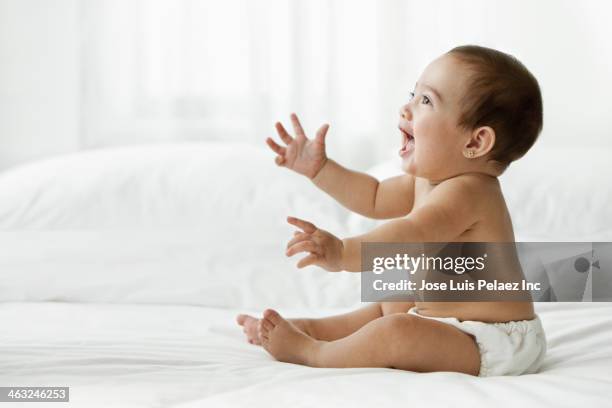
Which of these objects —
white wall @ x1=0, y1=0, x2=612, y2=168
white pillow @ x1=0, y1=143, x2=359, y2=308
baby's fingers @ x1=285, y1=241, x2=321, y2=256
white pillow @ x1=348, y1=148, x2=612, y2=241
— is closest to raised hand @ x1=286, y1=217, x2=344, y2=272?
baby's fingers @ x1=285, y1=241, x2=321, y2=256

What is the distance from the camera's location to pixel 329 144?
2.40 meters

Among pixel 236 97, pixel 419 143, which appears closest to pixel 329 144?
pixel 236 97

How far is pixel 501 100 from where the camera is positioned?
1.06 meters

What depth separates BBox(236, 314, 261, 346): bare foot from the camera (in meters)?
1.17

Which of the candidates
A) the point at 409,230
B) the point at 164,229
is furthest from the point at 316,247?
the point at 164,229

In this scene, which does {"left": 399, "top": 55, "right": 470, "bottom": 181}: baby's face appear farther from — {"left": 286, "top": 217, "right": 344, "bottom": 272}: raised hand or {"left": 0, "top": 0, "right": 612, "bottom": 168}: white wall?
{"left": 0, "top": 0, "right": 612, "bottom": 168}: white wall

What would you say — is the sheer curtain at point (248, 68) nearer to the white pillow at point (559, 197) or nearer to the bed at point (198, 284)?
the bed at point (198, 284)

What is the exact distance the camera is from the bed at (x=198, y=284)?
0.90m

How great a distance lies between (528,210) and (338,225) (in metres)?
0.42

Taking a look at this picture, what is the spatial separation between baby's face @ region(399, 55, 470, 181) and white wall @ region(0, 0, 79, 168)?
153 centimetres

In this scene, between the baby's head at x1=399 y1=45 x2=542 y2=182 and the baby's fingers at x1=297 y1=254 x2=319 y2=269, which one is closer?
the baby's fingers at x1=297 y1=254 x2=319 y2=269

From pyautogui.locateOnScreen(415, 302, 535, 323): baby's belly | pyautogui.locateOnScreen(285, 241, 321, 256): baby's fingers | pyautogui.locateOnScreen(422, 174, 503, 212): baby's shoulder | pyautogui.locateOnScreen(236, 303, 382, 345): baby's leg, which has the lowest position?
pyautogui.locateOnScreen(236, 303, 382, 345): baby's leg

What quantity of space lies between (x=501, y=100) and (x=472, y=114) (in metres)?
0.04

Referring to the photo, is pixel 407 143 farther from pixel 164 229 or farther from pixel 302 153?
pixel 164 229
